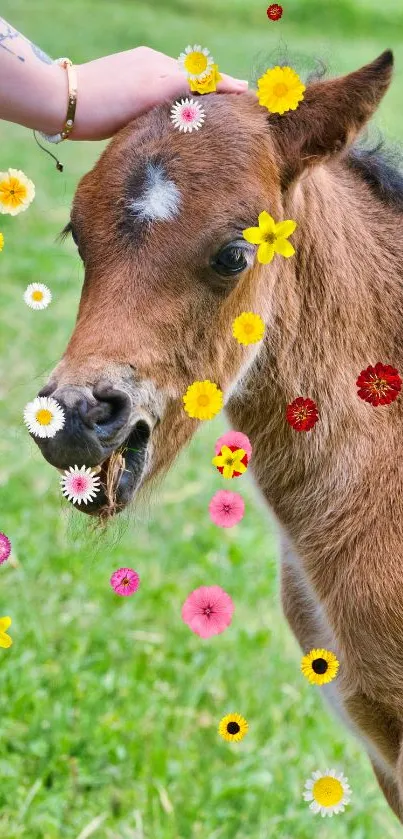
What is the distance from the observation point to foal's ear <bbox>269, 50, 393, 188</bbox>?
252 centimetres

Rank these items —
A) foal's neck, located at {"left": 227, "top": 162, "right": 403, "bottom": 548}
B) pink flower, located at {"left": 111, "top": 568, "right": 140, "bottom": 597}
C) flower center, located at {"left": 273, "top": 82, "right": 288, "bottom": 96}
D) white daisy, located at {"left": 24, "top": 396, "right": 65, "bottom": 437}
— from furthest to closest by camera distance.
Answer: foal's neck, located at {"left": 227, "top": 162, "right": 403, "bottom": 548}, pink flower, located at {"left": 111, "top": 568, "right": 140, "bottom": 597}, flower center, located at {"left": 273, "top": 82, "right": 288, "bottom": 96}, white daisy, located at {"left": 24, "top": 396, "right": 65, "bottom": 437}

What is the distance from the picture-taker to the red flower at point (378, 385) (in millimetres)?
2606

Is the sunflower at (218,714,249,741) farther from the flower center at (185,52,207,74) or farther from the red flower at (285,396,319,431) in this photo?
the flower center at (185,52,207,74)

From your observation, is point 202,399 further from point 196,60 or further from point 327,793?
point 327,793

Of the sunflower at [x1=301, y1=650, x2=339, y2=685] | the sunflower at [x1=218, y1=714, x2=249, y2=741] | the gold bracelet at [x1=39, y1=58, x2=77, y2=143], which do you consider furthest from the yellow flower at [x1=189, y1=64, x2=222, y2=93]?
the sunflower at [x1=218, y1=714, x2=249, y2=741]

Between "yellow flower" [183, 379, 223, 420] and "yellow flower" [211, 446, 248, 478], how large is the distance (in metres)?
0.11

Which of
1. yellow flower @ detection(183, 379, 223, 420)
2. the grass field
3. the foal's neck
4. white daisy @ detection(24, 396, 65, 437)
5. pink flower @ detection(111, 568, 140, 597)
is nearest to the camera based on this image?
white daisy @ detection(24, 396, 65, 437)

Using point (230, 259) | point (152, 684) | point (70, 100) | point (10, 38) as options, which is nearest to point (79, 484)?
point (230, 259)

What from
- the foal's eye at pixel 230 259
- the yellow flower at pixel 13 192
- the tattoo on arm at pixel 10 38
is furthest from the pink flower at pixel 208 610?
the tattoo on arm at pixel 10 38

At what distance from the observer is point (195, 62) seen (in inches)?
91.0

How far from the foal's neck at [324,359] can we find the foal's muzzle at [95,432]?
1.83ft

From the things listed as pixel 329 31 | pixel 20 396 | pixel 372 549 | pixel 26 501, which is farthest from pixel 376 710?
pixel 329 31

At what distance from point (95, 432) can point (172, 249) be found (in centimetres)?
49

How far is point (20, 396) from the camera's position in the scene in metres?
6.17
